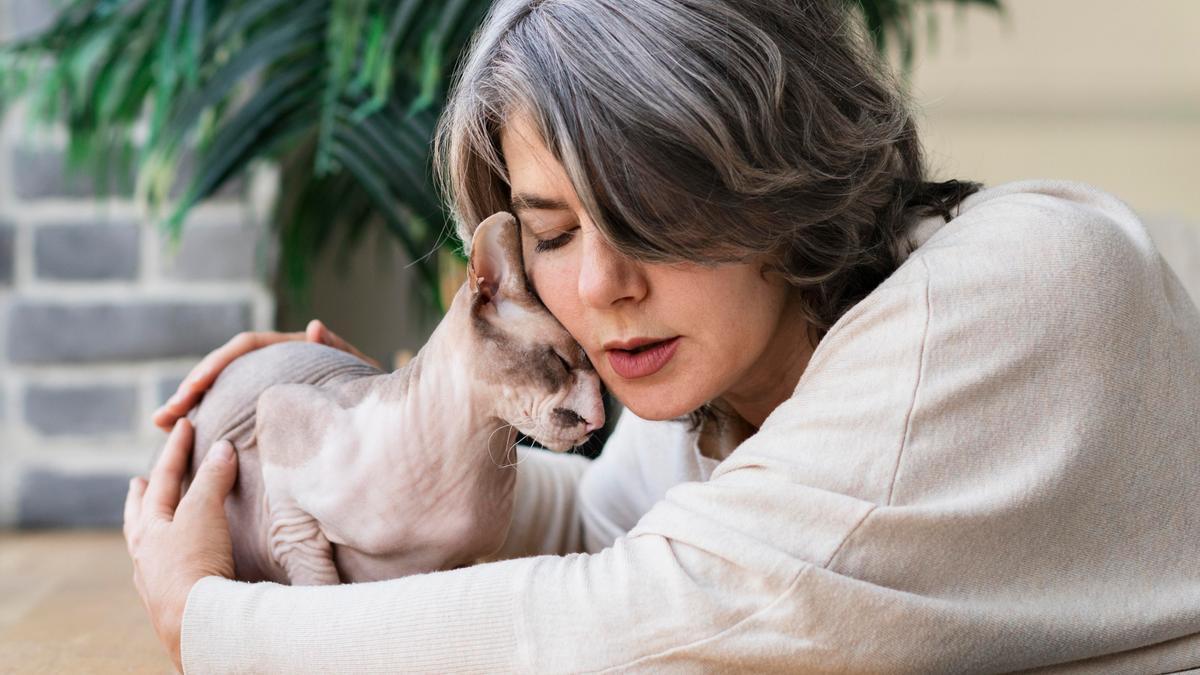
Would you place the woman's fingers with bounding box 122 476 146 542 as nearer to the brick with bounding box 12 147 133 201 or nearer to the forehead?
the forehead

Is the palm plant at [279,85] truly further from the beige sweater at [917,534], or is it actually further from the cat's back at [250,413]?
the beige sweater at [917,534]

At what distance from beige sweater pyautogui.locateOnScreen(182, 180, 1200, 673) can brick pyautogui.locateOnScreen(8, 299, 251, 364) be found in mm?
1157

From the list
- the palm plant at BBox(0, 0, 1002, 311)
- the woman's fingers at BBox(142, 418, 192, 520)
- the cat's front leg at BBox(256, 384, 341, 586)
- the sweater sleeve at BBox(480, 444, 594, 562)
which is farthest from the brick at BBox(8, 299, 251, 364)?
the cat's front leg at BBox(256, 384, 341, 586)

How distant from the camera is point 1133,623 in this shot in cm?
83

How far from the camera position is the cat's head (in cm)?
92

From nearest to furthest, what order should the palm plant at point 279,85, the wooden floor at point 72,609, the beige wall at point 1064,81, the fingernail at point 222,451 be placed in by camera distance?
1. the fingernail at point 222,451
2. the wooden floor at point 72,609
3. the palm plant at point 279,85
4. the beige wall at point 1064,81

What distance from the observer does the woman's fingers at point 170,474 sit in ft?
3.31

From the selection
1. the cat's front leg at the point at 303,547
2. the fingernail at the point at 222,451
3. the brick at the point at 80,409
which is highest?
the fingernail at the point at 222,451

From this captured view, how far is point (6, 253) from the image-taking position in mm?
1984

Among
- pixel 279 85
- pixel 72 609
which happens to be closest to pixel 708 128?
pixel 279 85

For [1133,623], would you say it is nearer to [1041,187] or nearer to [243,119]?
[1041,187]

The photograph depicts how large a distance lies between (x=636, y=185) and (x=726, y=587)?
0.29 meters

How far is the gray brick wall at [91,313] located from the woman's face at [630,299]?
3.67 ft

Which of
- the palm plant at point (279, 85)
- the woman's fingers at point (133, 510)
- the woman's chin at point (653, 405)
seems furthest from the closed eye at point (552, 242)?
the palm plant at point (279, 85)
